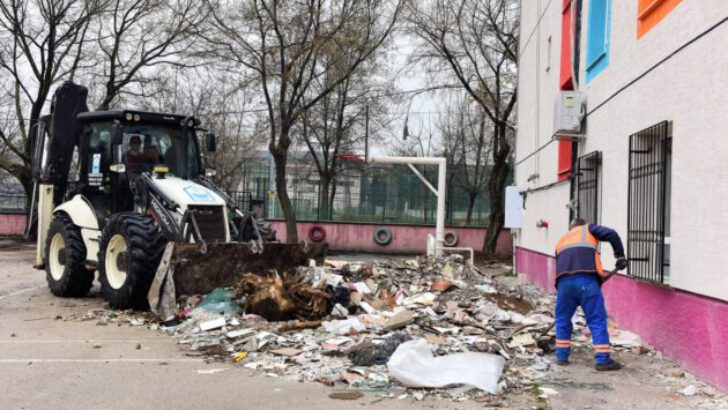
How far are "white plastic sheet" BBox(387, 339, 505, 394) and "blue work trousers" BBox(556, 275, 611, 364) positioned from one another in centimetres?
80

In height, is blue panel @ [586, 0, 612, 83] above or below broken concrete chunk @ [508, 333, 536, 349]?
above

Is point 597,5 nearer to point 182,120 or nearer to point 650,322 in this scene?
point 650,322

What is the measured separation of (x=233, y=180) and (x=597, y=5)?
28.4 meters

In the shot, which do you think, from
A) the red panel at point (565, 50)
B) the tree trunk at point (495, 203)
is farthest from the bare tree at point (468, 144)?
the red panel at point (565, 50)

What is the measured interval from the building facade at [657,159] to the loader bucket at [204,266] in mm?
4767

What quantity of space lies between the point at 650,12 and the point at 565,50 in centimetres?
457

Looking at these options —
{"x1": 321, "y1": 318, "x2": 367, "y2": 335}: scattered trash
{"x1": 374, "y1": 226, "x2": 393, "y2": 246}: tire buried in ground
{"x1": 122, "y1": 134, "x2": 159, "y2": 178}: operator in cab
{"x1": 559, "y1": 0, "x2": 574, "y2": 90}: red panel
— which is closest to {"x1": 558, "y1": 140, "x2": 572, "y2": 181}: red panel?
{"x1": 559, "y1": 0, "x2": 574, "y2": 90}: red panel

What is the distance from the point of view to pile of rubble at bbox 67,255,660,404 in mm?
6320

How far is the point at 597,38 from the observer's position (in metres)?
10.3

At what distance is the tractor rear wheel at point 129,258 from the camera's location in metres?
9.47

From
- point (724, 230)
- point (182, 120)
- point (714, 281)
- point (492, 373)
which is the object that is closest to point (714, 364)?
point (714, 281)

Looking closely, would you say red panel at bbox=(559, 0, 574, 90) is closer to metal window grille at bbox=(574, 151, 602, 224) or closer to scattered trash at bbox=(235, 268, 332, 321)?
metal window grille at bbox=(574, 151, 602, 224)

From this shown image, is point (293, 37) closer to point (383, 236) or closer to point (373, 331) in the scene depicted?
point (383, 236)

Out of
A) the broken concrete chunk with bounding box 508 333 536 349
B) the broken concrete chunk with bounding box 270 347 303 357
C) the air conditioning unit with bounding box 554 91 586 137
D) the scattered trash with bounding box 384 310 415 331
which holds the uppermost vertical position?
the air conditioning unit with bounding box 554 91 586 137
